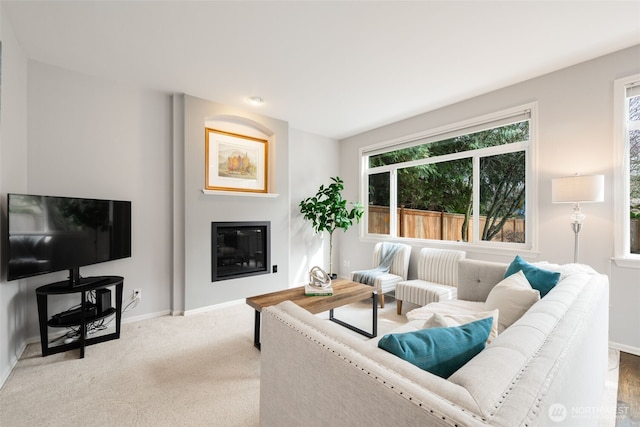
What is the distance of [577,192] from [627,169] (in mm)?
566

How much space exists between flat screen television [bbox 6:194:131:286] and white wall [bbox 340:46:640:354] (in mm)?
3988

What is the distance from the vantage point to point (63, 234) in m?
→ 2.28

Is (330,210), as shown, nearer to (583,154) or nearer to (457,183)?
(457,183)

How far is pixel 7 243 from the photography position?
1982 mm

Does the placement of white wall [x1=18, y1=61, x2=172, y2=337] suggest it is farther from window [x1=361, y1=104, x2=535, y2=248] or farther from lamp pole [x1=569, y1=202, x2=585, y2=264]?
lamp pole [x1=569, y1=202, x2=585, y2=264]

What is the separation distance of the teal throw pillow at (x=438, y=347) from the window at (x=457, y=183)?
257 centimetres

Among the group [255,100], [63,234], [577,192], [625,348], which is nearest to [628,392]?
[625,348]

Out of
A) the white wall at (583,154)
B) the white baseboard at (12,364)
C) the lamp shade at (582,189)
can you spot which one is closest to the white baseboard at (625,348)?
the white wall at (583,154)

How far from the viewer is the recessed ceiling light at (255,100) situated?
10.9 feet

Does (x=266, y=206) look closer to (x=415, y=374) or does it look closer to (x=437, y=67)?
(x=437, y=67)

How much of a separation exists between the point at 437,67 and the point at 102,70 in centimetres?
326

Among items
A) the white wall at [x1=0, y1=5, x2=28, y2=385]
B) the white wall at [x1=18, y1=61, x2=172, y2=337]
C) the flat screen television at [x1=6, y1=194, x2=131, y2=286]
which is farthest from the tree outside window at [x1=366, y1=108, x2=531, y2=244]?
the white wall at [x1=0, y1=5, x2=28, y2=385]

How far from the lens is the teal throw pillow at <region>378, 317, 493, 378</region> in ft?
2.76

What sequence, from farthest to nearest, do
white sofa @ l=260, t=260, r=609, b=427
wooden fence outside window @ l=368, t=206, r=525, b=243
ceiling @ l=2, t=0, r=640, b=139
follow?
1. wooden fence outside window @ l=368, t=206, r=525, b=243
2. ceiling @ l=2, t=0, r=640, b=139
3. white sofa @ l=260, t=260, r=609, b=427
